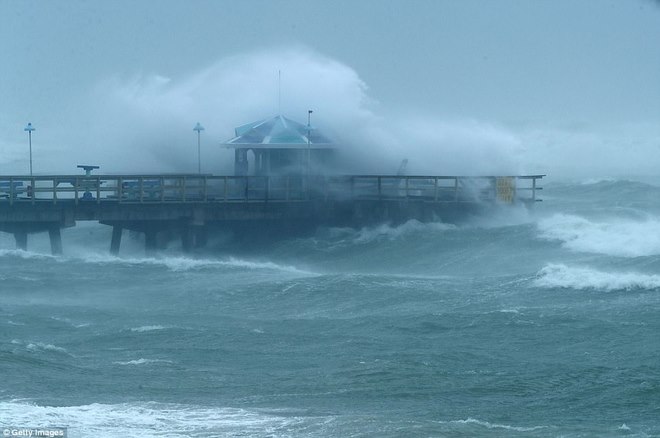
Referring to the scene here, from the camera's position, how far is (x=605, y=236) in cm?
2672

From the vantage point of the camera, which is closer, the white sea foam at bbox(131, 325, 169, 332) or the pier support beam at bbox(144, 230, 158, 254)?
the white sea foam at bbox(131, 325, 169, 332)

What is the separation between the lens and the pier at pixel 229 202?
29141 millimetres

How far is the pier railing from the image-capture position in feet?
97.1

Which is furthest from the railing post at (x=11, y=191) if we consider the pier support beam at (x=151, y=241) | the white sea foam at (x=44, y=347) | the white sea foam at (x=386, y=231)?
the white sea foam at (x=44, y=347)

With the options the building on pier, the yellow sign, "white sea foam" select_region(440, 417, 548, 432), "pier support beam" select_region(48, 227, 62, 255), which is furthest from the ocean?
the building on pier

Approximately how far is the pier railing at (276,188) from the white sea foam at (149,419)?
58.3ft

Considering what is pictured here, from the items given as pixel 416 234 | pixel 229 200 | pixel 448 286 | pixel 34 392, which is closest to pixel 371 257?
pixel 416 234

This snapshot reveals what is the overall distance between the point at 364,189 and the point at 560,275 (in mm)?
11816

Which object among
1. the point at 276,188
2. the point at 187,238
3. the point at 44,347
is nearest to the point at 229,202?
the point at 187,238

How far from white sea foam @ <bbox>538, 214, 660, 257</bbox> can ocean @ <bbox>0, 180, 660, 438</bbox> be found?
0.32ft

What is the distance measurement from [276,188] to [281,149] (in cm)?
190

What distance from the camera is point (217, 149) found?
124 ft

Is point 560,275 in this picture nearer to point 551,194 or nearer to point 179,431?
point 179,431

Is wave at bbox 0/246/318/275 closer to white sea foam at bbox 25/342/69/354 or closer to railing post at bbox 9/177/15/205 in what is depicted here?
railing post at bbox 9/177/15/205
